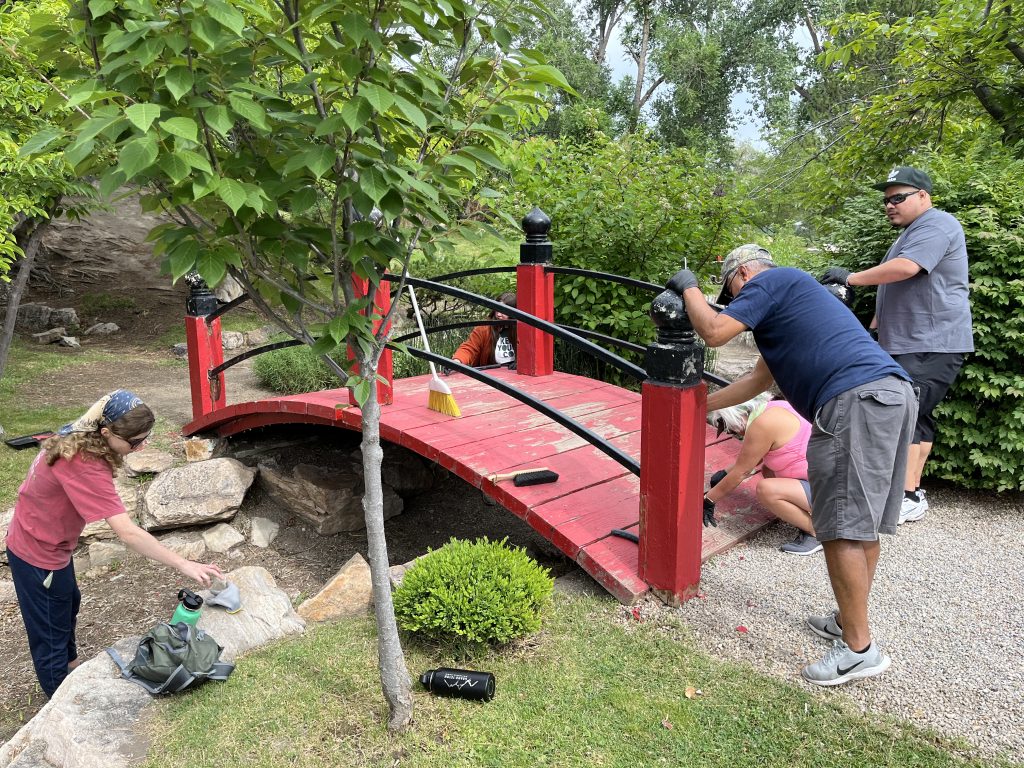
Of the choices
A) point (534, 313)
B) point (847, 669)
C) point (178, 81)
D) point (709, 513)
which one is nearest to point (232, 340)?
point (534, 313)

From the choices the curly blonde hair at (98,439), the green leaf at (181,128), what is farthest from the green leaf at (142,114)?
the curly blonde hair at (98,439)

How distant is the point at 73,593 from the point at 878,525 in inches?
141

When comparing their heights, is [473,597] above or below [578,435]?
below

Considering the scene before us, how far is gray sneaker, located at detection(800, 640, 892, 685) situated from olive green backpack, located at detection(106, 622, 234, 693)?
237cm

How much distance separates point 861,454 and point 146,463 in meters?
5.80

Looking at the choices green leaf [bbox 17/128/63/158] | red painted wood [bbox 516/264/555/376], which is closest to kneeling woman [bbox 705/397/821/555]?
red painted wood [bbox 516/264/555/376]

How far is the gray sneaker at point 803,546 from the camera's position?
12.3 feet

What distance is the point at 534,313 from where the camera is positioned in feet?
18.6

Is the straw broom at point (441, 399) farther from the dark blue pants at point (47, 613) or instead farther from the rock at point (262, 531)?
the dark blue pants at point (47, 613)

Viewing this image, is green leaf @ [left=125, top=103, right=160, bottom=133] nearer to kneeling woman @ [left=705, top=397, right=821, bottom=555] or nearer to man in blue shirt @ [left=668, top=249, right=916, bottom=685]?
man in blue shirt @ [left=668, top=249, right=916, bottom=685]

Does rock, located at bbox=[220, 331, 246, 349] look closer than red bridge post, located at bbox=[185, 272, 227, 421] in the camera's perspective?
No

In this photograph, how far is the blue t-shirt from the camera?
279 centimetres

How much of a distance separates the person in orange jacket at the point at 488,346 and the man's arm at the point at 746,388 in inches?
138

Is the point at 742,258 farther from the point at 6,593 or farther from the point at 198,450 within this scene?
the point at 6,593
